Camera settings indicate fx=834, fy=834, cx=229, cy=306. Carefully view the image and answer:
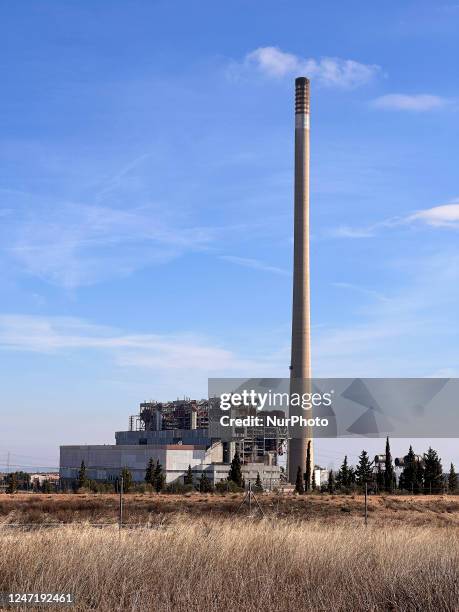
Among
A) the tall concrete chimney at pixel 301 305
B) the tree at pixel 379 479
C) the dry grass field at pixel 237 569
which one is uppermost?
the tall concrete chimney at pixel 301 305

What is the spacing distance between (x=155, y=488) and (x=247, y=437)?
3566cm

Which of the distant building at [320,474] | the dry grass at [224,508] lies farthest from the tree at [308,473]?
the dry grass at [224,508]

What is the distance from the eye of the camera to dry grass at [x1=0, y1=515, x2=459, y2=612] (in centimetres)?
1280

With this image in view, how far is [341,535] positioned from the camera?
18.3 m

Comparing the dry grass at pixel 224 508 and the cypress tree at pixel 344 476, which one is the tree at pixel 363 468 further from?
the dry grass at pixel 224 508

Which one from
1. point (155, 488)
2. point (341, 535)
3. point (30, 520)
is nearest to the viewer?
point (341, 535)

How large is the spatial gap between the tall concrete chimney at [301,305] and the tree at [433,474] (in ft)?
51.0

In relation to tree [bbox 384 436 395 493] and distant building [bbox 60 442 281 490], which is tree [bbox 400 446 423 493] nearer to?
tree [bbox 384 436 395 493]

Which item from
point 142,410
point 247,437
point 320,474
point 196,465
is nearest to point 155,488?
point 196,465

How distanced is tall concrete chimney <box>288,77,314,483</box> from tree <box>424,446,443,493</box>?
15548mm

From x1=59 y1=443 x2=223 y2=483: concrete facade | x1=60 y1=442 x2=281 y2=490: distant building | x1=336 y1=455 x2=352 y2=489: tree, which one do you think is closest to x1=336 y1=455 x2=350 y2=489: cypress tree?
x1=336 y1=455 x2=352 y2=489: tree

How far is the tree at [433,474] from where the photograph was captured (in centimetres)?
7738

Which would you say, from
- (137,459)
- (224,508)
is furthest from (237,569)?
(137,459)

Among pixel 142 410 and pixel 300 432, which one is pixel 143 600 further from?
pixel 142 410
